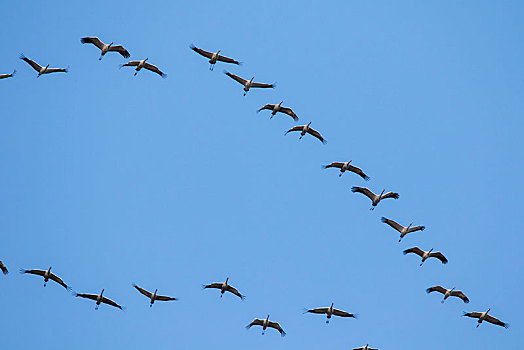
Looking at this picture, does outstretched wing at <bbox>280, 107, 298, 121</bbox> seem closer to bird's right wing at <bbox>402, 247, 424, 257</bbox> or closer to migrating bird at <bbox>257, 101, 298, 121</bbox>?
migrating bird at <bbox>257, 101, 298, 121</bbox>

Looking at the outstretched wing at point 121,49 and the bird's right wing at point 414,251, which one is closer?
the outstretched wing at point 121,49

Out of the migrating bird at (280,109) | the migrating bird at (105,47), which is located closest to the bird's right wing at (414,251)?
the migrating bird at (280,109)

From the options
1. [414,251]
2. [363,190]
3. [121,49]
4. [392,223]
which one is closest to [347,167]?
[363,190]

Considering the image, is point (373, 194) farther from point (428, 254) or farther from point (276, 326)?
point (276, 326)

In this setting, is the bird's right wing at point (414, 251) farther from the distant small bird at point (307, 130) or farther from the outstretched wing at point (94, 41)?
the outstretched wing at point (94, 41)

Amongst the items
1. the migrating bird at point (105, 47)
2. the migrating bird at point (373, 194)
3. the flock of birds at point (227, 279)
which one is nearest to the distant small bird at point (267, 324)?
the flock of birds at point (227, 279)

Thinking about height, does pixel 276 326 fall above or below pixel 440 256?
below

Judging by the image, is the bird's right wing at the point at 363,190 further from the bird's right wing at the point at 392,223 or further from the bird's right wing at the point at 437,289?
the bird's right wing at the point at 437,289

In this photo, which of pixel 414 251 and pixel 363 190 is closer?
pixel 363 190

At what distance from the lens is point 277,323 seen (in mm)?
61094

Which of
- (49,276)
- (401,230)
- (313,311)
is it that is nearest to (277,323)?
(313,311)

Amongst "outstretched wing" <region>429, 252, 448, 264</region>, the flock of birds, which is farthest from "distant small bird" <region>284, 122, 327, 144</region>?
"outstretched wing" <region>429, 252, 448, 264</region>

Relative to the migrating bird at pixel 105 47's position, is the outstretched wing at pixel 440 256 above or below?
below

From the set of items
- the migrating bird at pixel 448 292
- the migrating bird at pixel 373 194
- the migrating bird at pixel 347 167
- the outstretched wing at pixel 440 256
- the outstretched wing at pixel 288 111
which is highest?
the outstretched wing at pixel 288 111
